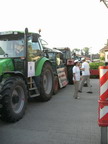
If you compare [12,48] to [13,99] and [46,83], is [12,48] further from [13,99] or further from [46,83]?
[46,83]

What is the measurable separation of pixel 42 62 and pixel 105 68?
411 cm

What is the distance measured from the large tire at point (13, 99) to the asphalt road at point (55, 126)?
196 mm

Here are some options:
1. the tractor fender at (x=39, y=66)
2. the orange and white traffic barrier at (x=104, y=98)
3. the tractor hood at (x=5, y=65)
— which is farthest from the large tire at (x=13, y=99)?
the orange and white traffic barrier at (x=104, y=98)

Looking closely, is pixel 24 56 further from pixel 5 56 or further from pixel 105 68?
pixel 105 68

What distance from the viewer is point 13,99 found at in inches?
233

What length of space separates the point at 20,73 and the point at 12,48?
1135 mm

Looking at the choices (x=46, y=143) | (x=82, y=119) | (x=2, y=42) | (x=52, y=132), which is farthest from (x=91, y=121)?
(x=2, y=42)

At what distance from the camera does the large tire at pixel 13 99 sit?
215 inches

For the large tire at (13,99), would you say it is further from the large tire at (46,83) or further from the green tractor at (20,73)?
the large tire at (46,83)

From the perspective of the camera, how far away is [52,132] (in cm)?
496

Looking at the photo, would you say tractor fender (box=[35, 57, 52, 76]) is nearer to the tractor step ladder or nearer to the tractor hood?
the tractor step ladder

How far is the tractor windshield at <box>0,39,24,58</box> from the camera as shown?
6.88 metres

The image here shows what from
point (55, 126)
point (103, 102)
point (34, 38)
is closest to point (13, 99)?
point (55, 126)

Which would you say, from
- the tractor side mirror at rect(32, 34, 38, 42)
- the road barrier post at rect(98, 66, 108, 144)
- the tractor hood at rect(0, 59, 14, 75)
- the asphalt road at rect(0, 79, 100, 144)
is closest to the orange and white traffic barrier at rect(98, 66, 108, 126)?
the road barrier post at rect(98, 66, 108, 144)
